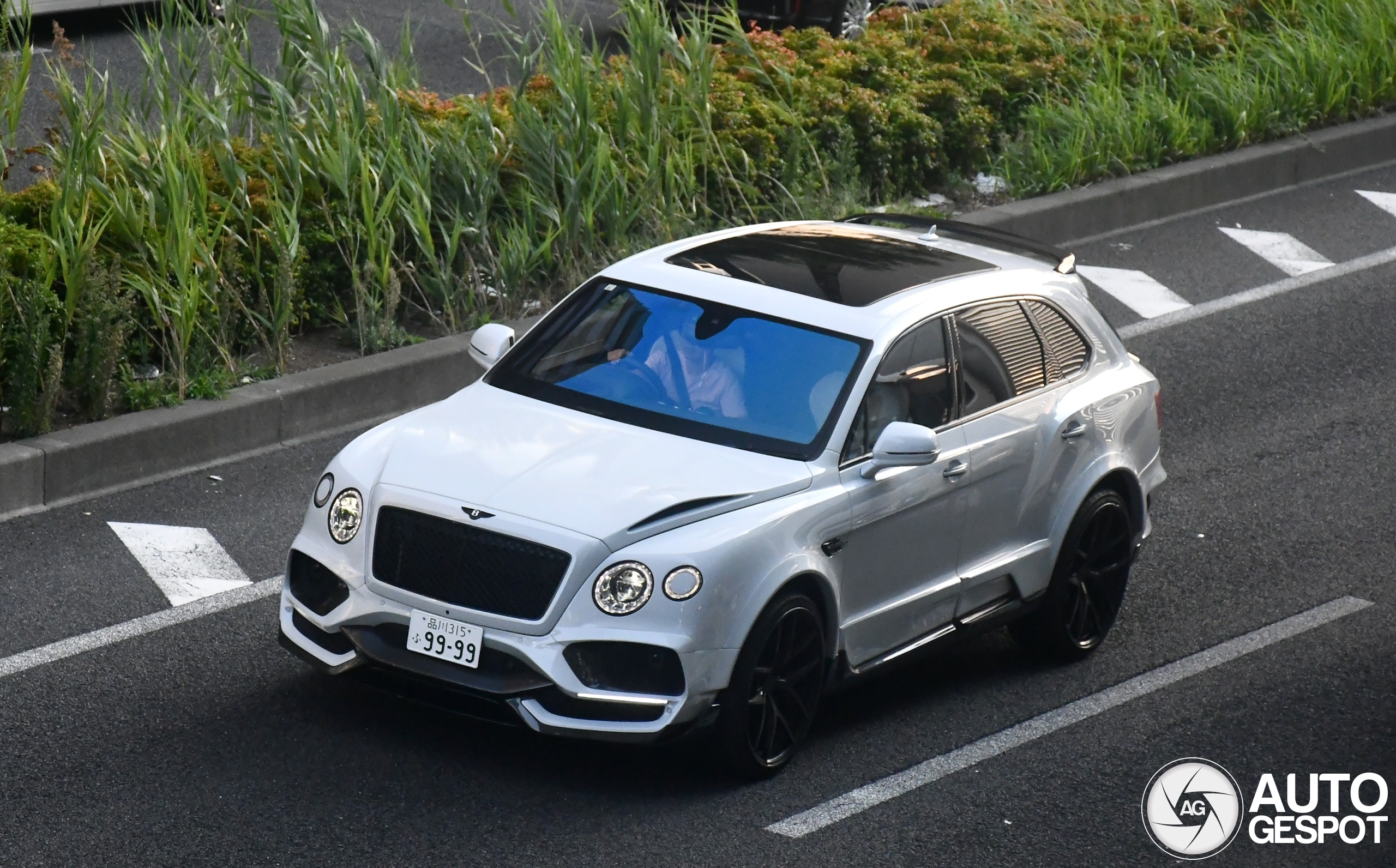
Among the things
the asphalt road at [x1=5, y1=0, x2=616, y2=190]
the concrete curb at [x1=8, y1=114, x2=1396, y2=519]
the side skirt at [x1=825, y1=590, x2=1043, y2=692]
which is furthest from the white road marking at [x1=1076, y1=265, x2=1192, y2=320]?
the side skirt at [x1=825, y1=590, x2=1043, y2=692]

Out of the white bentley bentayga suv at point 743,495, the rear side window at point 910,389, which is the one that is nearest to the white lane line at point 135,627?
the white bentley bentayga suv at point 743,495

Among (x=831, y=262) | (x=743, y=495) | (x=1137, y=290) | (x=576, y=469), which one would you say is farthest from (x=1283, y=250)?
(x=576, y=469)

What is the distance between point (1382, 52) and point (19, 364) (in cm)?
1230

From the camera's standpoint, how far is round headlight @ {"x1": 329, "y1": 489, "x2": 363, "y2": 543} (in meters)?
6.36

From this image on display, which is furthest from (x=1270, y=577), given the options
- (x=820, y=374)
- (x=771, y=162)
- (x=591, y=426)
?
(x=771, y=162)

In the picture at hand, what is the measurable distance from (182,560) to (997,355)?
346 cm

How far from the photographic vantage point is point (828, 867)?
5875 mm

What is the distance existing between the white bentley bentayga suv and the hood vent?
0.04 feet

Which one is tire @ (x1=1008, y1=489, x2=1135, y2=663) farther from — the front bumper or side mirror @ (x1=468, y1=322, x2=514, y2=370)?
side mirror @ (x1=468, y1=322, x2=514, y2=370)

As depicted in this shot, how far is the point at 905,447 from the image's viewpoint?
21.4ft

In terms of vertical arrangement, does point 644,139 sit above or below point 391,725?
above

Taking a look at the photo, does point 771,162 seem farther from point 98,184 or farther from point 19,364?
point 19,364

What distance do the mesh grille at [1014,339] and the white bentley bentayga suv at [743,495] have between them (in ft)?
0.04

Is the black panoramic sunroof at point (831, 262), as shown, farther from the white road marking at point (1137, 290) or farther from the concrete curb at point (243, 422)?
the white road marking at point (1137, 290)
